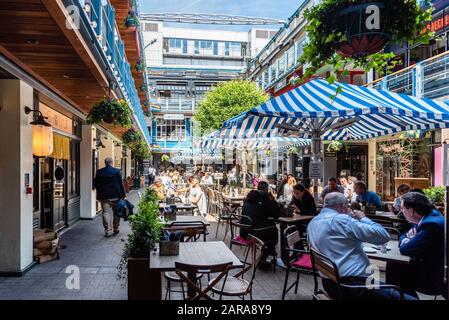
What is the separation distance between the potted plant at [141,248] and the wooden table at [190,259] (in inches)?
3.8

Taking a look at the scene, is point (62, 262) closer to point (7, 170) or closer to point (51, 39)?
point (7, 170)

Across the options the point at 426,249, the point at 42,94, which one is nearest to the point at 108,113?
the point at 42,94

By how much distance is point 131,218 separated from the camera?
16.7 ft

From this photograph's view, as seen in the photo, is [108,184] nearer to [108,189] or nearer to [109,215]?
[108,189]

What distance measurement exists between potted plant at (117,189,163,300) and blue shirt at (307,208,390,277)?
1894 mm

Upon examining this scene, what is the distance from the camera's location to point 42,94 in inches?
322

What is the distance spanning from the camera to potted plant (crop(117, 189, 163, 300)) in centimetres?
465

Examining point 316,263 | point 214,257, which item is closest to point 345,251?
point 316,263

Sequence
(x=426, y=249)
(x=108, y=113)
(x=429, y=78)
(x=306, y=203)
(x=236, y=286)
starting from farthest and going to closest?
(x=429, y=78), (x=108, y=113), (x=306, y=203), (x=236, y=286), (x=426, y=249)

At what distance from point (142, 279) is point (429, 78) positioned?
12.0 meters

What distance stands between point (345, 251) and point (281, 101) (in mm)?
3823

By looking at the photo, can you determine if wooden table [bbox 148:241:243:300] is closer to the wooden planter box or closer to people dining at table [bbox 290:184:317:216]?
the wooden planter box

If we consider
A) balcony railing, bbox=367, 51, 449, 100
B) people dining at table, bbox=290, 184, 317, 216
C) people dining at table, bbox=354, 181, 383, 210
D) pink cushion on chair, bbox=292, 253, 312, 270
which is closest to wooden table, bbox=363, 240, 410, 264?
pink cushion on chair, bbox=292, 253, 312, 270

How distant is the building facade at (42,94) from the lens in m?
4.86
